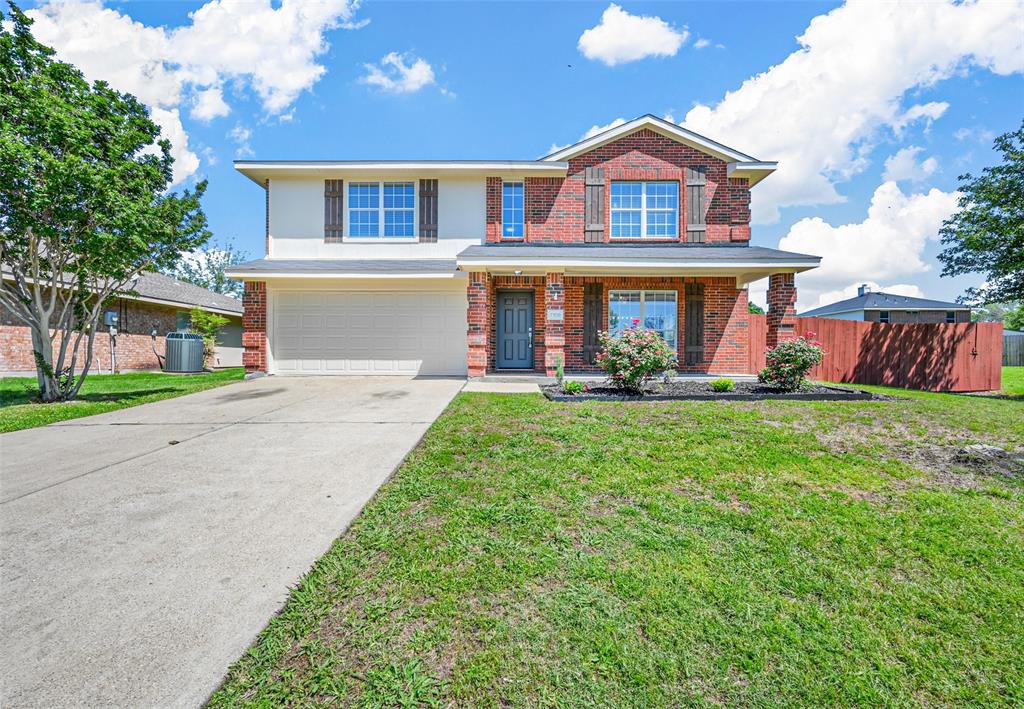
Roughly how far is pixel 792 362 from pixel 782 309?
8.92ft

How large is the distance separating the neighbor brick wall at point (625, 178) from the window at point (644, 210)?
20 cm

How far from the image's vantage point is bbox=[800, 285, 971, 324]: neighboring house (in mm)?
26266

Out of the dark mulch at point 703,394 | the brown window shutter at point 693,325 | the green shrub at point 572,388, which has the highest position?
the brown window shutter at point 693,325

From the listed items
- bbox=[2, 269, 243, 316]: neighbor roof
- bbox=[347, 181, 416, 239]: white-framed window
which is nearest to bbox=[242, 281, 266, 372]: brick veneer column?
bbox=[347, 181, 416, 239]: white-framed window

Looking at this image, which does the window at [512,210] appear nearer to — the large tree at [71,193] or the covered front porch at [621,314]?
the covered front porch at [621,314]

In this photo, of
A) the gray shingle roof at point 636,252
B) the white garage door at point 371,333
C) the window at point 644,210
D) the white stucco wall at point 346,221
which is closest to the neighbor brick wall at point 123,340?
the white stucco wall at point 346,221

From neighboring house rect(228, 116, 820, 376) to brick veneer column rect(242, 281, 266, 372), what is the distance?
31 millimetres

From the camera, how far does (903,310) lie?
26219 mm

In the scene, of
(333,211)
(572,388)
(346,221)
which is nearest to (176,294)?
(333,211)

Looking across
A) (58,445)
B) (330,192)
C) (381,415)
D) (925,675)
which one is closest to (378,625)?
(925,675)

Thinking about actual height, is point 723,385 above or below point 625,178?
below

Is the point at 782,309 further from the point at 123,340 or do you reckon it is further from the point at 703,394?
the point at 123,340

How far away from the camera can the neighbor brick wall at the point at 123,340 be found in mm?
13594

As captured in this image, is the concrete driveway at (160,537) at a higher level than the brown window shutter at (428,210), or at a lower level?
lower
